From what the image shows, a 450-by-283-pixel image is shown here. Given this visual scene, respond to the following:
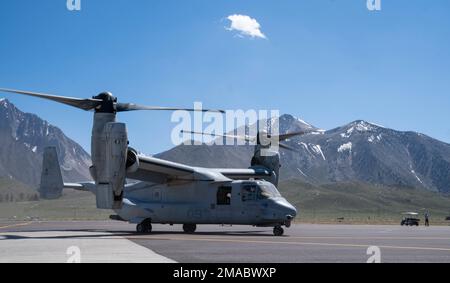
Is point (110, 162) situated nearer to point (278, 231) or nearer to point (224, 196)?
point (224, 196)

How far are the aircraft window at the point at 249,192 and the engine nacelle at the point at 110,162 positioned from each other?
29.8 ft

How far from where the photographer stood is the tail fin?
33.2 metres

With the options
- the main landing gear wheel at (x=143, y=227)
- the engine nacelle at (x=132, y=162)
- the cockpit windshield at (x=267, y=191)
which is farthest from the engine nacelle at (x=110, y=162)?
the main landing gear wheel at (x=143, y=227)

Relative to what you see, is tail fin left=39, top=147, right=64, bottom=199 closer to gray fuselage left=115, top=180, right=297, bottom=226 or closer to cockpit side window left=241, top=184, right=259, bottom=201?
gray fuselage left=115, top=180, right=297, bottom=226

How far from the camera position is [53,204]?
550 feet

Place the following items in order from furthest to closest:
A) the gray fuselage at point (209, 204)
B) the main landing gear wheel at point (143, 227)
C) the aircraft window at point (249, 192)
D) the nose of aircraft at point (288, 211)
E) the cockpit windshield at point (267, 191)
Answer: the main landing gear wheel at point (143, 227) → the aircraft window at point (249, 192) → the cockpit windshield at point (267, 191) → the gray fuselage at point (209, 204) → the nose of aircraft at point (288, 211)

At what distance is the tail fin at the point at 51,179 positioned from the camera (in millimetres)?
33219

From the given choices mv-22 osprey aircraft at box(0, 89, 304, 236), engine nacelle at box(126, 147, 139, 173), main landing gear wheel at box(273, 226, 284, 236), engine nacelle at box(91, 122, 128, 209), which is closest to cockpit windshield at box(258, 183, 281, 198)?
mv-22 osprey aircraft at box(0, 89, 304, 236)

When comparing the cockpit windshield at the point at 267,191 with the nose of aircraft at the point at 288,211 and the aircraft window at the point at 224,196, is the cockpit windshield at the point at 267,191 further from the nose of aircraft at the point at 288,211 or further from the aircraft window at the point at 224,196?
the aircraft window at the point at 224,196

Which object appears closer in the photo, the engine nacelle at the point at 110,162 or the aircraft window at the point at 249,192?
the engine nacelle at the point at 110,162

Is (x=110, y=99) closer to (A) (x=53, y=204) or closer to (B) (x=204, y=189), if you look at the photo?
(B) (x=204, y=189)

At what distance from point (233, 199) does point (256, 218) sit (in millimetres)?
1819

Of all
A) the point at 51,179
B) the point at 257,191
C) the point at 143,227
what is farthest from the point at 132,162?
the point at 51,179

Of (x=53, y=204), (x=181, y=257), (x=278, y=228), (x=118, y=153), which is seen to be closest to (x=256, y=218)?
(x=278, y=228)
